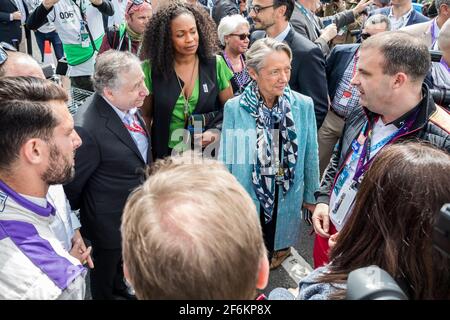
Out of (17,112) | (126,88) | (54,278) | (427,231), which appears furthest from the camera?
(126,88)

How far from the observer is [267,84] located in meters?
2.60

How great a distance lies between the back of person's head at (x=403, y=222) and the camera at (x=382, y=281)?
325 mm

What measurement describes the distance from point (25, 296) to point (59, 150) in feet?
1.90

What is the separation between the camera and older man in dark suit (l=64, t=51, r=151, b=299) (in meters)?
2.27

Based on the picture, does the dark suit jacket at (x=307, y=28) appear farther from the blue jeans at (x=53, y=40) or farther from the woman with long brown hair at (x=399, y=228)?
the blue jeans at (x=53, y=40)

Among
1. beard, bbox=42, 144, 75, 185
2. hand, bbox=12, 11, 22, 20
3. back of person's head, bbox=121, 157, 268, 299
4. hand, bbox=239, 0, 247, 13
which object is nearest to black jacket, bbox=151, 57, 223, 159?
beard, bbox=42, 144, 75, 185

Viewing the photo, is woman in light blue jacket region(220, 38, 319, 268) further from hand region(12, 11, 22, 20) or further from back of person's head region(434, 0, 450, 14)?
hand region(12, 11, 22, 20)

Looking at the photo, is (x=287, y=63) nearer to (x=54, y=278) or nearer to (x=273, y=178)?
(x=273, y=178)

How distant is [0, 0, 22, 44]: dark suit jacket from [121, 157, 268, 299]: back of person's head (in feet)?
20.9

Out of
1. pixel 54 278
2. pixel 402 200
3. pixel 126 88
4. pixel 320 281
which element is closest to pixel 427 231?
pixel 402 200

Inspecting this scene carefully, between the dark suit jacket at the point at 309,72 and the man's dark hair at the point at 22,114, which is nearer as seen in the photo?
the man's dark hair at the point at 22,114

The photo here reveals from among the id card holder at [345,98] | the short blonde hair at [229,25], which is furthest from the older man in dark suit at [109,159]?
the id card holder at [345,98]

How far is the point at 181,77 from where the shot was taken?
118 inches

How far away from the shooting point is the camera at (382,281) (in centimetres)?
76
